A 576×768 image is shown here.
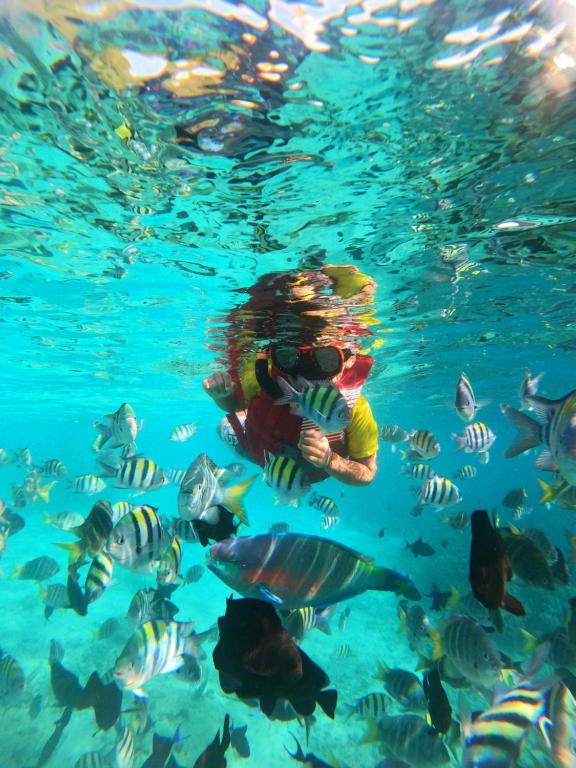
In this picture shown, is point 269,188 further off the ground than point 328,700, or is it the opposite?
point 269,188

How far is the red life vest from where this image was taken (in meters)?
6.31

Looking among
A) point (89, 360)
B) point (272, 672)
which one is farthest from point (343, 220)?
point (89, 360)

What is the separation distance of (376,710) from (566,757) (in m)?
3.48

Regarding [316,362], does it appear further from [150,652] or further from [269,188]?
[150,652]

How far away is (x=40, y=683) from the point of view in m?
10.1

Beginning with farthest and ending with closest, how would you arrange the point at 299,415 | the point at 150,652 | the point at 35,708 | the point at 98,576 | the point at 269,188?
the point at 35,708 < the point at 269,188 < the point at 299,415 < the point at 150,652 < the point at 98,576

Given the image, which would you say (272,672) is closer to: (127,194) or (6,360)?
(127,194)

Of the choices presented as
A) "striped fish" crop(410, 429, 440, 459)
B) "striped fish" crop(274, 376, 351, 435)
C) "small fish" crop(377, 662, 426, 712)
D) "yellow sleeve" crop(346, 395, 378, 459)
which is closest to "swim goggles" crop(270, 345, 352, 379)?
"yellow sleeve" crop(346, 395, 378, 459)

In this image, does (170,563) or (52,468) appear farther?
(52,468)

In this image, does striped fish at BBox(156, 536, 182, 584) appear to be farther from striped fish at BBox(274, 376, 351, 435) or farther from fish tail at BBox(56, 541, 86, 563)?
striped fish at BBox(274, 376, 351, 435)

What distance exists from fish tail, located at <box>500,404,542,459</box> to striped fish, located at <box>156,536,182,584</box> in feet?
14.2

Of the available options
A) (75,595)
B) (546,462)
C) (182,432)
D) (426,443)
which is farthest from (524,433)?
(182,432)

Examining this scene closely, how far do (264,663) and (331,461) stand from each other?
10.6ft

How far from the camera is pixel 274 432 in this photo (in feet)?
21.1
